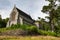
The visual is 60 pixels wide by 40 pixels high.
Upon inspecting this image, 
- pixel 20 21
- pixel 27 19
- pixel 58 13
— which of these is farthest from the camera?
pixel 27 19

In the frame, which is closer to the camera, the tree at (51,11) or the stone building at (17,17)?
the tree at (51,11)

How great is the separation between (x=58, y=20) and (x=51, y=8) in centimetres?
510

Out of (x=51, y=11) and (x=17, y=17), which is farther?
(x=17, y=17)

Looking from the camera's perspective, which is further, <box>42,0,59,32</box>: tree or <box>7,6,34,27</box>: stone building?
<box>7,6,34,27</box>: stone building

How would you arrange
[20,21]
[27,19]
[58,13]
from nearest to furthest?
[58,13], [20,21], [27,19]

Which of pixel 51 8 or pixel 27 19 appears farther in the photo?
pixel 27 19

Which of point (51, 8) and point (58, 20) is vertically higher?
point (51, 8)

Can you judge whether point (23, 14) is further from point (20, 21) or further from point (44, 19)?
point (44, 19)

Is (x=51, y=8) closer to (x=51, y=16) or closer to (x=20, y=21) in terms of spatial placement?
(x=51, y=16)

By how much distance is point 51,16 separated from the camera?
228ft

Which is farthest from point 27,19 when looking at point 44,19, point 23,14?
point 44,19

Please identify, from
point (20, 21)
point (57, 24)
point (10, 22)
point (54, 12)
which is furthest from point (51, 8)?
point (10, 22)

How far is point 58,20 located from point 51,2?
7.18 metres

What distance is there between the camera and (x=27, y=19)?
312 ft
